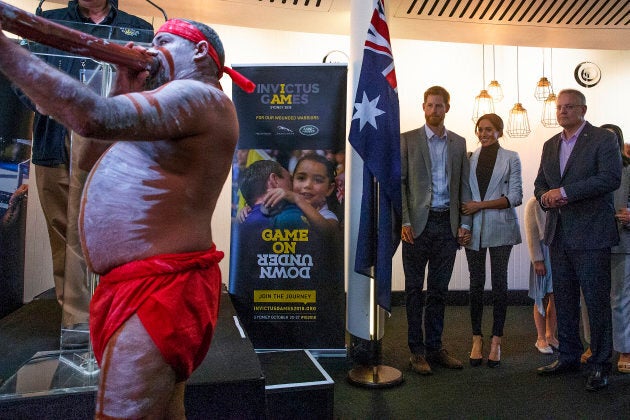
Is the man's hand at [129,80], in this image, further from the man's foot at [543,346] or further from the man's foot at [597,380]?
the man's foot at [543,346]

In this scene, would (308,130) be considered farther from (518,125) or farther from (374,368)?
(518,125)

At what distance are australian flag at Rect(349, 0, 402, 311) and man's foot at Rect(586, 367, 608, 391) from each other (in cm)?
119

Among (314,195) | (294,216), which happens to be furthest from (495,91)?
(294,216)

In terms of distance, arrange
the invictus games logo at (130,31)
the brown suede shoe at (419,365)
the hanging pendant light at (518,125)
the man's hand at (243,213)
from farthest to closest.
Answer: the hanging pendant light at (518,125) < the man's hand at (243,213) < the brown suede shoe at (419,365) < the invictus games logo at (130,31)

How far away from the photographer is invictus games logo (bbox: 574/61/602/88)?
5.52 m

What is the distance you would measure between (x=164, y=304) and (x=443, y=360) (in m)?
2.61

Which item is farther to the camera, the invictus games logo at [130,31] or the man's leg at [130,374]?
the invictus games logo at [130,31]

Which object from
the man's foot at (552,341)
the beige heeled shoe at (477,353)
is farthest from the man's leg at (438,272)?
the man's foot at (552,341)

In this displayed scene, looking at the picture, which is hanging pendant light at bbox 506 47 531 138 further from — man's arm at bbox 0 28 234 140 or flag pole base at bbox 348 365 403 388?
man's arm at bbox 0 28 234 140

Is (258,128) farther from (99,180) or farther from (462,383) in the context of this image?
(99,180)

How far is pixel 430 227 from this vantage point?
328cm

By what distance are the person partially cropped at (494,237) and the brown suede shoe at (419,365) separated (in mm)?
377

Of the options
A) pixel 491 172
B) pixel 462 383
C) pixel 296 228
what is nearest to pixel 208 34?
pixel 296 228

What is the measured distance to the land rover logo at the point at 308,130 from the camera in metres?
3.29
